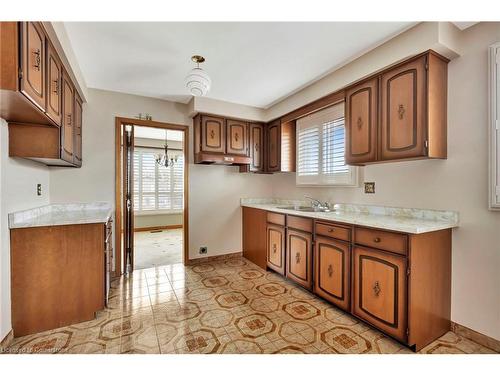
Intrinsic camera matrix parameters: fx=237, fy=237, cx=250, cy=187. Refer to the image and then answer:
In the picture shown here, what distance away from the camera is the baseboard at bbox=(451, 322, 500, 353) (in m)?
1.75

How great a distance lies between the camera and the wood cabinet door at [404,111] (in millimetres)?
1920

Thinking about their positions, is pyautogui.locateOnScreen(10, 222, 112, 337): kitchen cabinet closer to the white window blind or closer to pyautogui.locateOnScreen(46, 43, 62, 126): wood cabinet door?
pyautogui.locateOnScreen(46, 43, 62, 126): wood cabinet door

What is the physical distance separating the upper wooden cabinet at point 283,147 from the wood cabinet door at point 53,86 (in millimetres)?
2713

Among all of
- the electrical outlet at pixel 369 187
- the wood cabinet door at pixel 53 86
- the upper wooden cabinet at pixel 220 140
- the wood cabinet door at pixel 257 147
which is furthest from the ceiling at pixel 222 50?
the electrical outlet at pixel 369 187

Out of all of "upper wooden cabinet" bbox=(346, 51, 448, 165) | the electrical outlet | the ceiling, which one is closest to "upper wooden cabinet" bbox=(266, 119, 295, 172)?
the ceiling

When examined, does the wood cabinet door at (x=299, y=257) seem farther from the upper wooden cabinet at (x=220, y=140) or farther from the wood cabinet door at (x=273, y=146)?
the upper wooden cabinet at (x=220, y=140)

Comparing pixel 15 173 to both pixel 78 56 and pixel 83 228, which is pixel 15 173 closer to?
pixel 83 228

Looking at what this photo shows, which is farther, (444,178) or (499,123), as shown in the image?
(444,178)

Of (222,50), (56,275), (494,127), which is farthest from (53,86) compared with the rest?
(494,127)

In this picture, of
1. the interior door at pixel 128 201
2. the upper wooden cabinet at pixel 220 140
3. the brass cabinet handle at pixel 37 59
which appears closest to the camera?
the brass cabinet handle at pixel 37 59

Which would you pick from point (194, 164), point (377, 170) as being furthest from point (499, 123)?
point (194, 164)

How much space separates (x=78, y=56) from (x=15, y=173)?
4.19 ft

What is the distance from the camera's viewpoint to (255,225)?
3.71 metres

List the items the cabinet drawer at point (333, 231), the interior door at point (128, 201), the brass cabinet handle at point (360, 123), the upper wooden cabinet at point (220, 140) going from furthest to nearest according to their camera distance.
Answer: the upper wooden cabinet at point (220, 140), the interior door at point (128, 201), the brass cabinet handle at point (360, 123), the cabinet drawer at point (333, 231)
